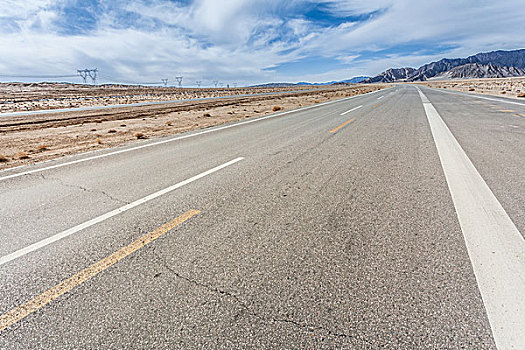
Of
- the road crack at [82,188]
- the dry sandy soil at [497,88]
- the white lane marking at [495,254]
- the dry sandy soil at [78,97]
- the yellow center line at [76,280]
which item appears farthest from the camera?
the dry sandy soil at [78,97]

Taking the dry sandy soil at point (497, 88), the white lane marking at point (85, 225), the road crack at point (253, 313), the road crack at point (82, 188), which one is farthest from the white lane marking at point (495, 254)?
the dry sandy soil at point (497, 88)

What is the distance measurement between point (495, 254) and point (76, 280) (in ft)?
11.6

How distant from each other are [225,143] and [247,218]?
15.9 feet

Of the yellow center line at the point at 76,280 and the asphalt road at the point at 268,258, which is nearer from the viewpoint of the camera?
the asphalt road at the point at 268,258

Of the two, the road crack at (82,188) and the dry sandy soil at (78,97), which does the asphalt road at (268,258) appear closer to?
the road crack at (82,188)

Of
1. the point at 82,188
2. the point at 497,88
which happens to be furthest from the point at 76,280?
the point at 497,88

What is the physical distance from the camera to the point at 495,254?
Answer: 2.29 metres

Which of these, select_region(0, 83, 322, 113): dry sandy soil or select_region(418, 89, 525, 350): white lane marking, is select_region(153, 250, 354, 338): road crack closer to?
select_region(418, 89, 525, 350): white lane marking

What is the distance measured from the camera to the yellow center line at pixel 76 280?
1867 mm

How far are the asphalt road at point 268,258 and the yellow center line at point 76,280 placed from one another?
0.01m

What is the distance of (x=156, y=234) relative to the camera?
2.81 metres

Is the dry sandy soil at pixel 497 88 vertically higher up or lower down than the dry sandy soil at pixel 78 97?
lower down

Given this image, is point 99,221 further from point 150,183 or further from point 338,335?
point 338,335

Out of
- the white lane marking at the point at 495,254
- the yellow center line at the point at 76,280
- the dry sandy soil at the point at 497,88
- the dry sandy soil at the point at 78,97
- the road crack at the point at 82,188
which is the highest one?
the dry sandy soil at the point at 78,97
